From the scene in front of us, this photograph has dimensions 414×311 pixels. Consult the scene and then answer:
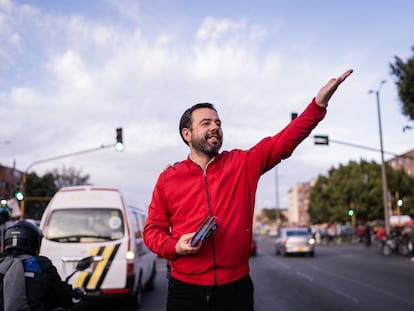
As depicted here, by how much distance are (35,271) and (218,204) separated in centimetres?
155

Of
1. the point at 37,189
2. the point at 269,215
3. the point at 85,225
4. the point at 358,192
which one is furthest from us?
the point at 269,215

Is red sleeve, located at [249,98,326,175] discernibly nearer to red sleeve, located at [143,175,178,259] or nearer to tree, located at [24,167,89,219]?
red sleeve, located at [143,175,178,259]

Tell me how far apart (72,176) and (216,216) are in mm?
67007

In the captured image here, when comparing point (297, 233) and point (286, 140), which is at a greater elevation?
point (286, 140)

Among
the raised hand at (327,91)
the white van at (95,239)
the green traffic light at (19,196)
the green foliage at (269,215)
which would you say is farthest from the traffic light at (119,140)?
the green foliage at (269,215)

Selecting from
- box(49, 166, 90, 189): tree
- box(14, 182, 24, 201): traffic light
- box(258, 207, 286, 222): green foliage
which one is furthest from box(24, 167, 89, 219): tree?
box(258, 207, 286, 222): green foliage

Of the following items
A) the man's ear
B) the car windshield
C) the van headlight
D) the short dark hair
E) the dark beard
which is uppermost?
the short dark hair

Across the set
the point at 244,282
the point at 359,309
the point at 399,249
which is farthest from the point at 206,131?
the point at 399,249

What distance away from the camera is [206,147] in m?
3.03

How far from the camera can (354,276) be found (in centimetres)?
1577

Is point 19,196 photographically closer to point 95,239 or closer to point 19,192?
point 19,192

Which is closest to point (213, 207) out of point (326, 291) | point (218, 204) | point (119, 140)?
point (218, 204)

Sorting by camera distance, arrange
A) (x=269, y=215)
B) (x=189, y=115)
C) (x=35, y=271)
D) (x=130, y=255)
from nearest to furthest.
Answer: (x=189, y=115)
(x=35, y=271)
(x=130, y=255)
(x=269, y=215)

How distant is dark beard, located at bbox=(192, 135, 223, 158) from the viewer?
3.03 m
